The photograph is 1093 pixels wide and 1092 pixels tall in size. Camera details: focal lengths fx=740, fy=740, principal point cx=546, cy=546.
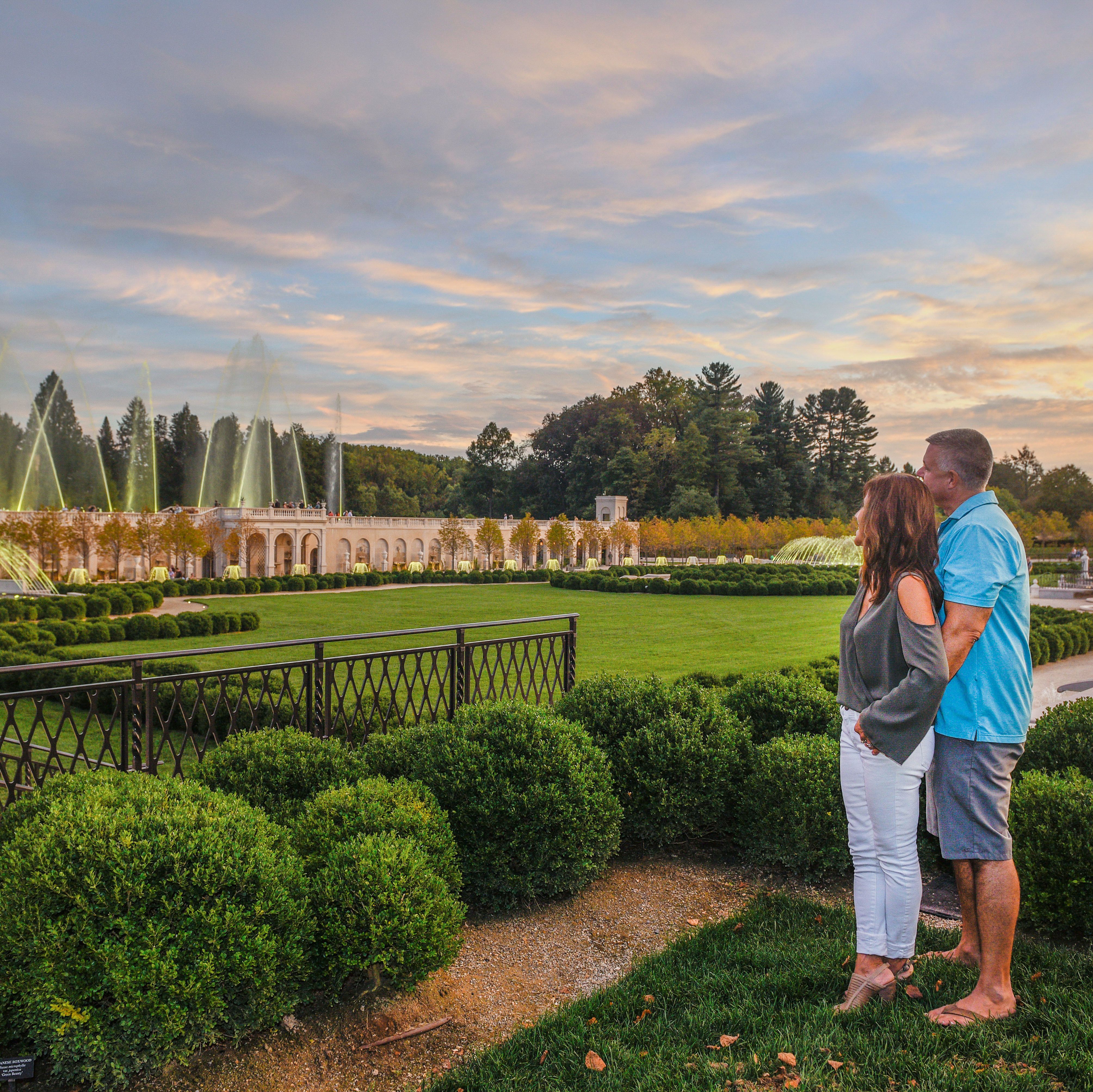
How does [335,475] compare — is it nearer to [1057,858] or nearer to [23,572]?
[23,572]

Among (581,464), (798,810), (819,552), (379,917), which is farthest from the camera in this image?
(581,464)

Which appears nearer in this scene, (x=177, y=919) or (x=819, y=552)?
(x=177, y=919)

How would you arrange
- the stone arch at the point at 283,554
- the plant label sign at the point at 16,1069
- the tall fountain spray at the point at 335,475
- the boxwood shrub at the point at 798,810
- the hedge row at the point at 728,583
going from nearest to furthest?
the plant label sign at the point at 16,1069
the boxwood shrub at the point at 798,810
the hedge row at the point at 728,583
the stone arch at the point at 283,554
the tall fountain spray at the point at 335,475

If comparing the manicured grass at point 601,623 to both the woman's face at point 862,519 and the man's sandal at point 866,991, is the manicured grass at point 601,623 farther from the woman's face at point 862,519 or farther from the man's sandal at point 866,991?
the woman's face at point 862,519

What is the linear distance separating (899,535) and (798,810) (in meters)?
2.11

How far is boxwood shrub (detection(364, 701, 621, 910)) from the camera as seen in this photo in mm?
3732

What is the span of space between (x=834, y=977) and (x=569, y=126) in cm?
1317

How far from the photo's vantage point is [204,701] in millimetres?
4582

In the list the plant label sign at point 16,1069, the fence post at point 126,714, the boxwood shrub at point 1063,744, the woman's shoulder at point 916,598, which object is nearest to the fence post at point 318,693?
the fence post at point 126,714

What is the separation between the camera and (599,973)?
3.26 metres

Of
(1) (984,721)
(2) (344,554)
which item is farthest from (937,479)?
(2) (344,554)

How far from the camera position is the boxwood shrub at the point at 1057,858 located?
120 inches

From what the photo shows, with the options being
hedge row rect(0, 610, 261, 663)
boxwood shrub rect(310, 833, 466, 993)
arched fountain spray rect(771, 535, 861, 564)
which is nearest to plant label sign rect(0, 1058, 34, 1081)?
boxwood shrub rect(310, 833, 466, 993)

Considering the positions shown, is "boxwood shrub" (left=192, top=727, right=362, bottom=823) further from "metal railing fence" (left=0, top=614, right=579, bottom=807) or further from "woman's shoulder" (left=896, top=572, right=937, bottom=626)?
"woman's shoulder" (left=896, top=572, right=937, bottom=626)
